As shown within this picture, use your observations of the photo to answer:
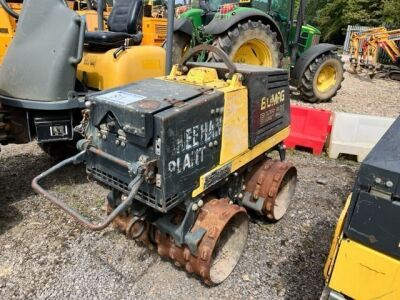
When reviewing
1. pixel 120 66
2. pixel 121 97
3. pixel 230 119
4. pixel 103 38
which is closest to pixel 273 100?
pixel 230 119

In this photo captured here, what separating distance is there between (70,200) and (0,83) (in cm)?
124

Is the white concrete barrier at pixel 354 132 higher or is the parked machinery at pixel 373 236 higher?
the parked machinery at pixel 373 236

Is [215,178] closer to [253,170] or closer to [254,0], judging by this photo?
[253,170]

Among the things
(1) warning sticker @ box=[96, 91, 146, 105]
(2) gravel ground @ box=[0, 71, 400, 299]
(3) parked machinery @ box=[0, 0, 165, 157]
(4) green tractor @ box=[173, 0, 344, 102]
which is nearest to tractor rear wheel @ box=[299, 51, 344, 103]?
(4) green tractor @ box=[173, 0, 344, 102]

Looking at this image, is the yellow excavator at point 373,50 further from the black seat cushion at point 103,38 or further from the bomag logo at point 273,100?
the black seat cushion at point 103,38

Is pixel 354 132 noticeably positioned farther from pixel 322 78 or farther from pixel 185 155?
pixel 185 155

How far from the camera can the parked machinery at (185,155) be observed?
1964mm

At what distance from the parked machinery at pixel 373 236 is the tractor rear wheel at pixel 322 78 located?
18.4 feet

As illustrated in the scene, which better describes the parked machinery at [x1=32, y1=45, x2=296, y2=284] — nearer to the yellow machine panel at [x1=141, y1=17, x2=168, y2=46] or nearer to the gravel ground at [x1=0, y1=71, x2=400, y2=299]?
the gravel ground at [x1=0, y1=71, x2=400, y2=299]

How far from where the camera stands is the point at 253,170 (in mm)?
3111

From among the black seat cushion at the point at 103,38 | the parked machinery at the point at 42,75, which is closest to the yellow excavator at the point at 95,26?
the black seat cushion at the point at 103,38

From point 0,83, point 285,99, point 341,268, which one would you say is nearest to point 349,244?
point 341,268

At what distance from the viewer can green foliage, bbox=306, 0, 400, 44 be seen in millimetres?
21211

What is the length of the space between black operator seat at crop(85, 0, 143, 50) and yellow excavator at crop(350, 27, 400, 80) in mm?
9572
